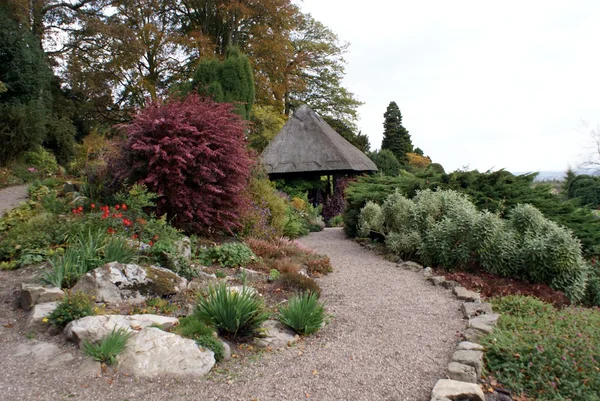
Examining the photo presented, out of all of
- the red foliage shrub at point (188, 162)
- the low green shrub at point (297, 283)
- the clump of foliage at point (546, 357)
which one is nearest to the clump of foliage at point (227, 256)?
the red foliage shrub at point (188, 162)

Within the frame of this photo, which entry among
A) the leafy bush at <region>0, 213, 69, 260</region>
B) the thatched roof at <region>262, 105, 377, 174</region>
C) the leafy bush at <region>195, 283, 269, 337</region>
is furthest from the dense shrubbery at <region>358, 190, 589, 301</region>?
the thatched roof at <region>262, 105, 377, 174</region>

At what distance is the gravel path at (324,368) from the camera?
9.52 ft

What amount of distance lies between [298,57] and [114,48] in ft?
34.3

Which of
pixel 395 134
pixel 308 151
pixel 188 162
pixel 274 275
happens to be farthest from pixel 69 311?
pixel 395 134

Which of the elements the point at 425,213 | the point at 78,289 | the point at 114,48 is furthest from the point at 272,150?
the point at 78,289

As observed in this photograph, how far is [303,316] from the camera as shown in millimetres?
3936

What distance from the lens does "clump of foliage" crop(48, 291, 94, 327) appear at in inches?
141

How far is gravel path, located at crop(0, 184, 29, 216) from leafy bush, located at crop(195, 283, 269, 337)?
20.1 ft

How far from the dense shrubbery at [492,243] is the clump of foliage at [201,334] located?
15.3 ft

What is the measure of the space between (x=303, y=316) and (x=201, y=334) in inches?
37.9

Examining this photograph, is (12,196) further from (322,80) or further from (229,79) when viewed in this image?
(322,80)

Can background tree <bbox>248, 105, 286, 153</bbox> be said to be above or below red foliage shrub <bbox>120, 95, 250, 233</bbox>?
above

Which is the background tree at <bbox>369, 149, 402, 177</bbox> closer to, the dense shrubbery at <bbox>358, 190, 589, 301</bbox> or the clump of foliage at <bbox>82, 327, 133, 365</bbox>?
the dense shrubbery at <bbox>358, 190, 589, 301</bbox>

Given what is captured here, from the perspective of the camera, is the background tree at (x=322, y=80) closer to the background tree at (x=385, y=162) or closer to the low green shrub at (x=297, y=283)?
the background tree at (x=385, y=162)
